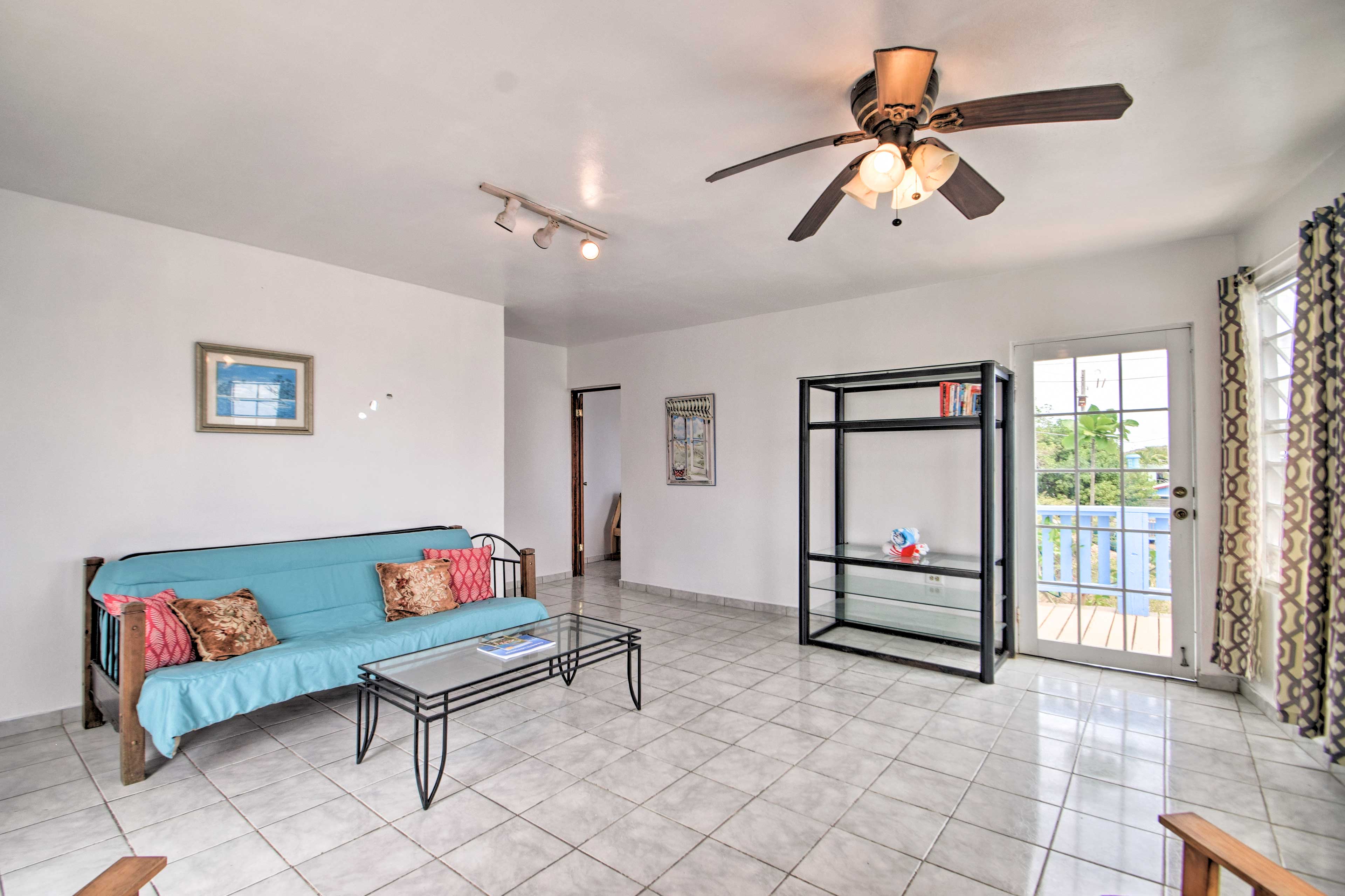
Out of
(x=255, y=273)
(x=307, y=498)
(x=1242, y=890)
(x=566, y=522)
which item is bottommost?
(x=1242, y=890)

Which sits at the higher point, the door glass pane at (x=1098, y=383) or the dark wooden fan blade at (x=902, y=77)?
the dark wooden fan blade at (x=902, y=77)

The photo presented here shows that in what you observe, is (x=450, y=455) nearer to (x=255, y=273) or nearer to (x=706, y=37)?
(x=255, y=273)

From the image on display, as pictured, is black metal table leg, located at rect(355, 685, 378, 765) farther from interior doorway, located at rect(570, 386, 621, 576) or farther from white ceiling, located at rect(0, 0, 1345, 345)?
interior doorway, located at rect(570, 386, 621, 576)

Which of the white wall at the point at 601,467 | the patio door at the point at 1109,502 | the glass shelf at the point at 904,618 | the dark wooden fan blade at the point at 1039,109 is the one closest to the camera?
the dark wooden fan blade at the point at 1039,109

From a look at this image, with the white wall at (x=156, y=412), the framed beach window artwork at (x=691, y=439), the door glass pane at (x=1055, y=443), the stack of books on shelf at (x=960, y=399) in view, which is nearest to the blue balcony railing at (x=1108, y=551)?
the door glass pane at (x=1055, y=443)

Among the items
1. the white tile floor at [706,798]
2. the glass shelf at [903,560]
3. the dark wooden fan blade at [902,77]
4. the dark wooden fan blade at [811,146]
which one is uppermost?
the dark wooden fan blade at [902,77]

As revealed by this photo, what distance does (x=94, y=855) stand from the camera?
2.06m

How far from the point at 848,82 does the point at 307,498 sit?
149 inches

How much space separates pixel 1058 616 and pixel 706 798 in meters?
2.93

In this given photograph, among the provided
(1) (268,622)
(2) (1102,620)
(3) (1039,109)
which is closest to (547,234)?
(3) (1039,109)

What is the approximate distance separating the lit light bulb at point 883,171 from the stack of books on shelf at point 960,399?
2282 mm

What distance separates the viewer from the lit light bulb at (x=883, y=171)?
6.19ft

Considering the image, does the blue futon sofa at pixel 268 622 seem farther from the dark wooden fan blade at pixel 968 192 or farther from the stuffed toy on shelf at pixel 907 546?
the dark wooden fan blade at pixel 968 192

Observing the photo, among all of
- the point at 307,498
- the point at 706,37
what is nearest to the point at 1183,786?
the point at 706,37
